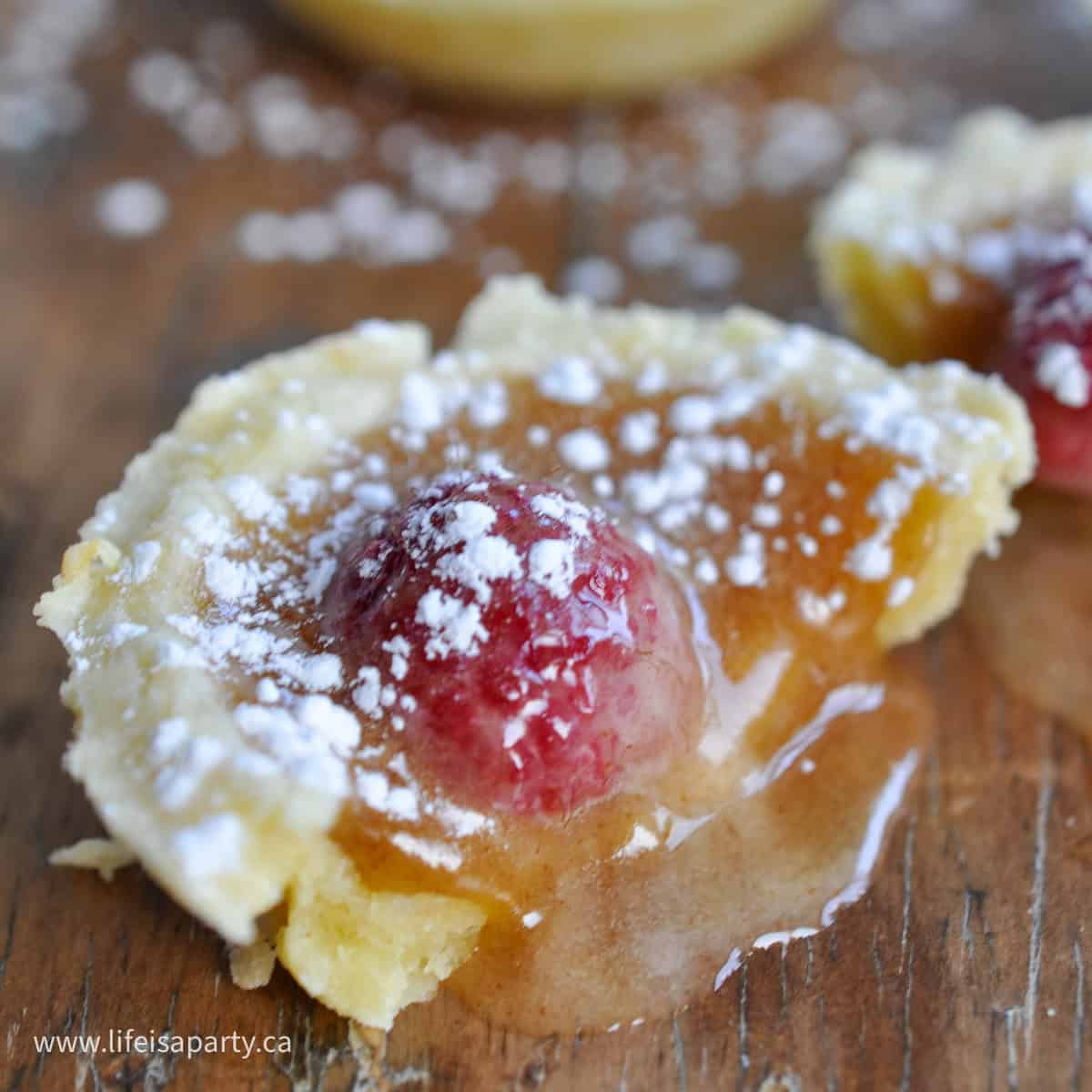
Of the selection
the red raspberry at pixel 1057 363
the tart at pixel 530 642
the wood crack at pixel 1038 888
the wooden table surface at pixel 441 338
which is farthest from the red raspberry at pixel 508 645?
the red raspberry at pixel 1057 363

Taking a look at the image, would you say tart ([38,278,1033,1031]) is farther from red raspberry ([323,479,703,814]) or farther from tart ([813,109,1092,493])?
tart ([813,109,1092,493])

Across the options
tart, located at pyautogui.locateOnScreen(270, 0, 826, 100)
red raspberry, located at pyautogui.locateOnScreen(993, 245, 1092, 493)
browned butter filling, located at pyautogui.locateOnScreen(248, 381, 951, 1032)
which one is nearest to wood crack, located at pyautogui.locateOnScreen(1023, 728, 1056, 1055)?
browned butter filling, located at pyautogui.locateOnScreen(248, 381, 951, 1032)

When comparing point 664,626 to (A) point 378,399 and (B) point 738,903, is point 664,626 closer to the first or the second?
(B) point 738,903

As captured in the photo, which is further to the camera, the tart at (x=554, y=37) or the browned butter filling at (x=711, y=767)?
the tart at (x=554, y=37)

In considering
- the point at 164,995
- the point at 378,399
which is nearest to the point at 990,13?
the point at 378,399

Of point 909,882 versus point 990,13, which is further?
point 990,13

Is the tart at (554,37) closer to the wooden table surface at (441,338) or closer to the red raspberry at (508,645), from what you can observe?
the wooden table surface at (441,338)
